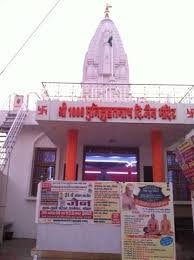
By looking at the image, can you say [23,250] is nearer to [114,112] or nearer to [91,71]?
[114,112]

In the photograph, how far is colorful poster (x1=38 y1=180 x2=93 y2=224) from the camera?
785 cm

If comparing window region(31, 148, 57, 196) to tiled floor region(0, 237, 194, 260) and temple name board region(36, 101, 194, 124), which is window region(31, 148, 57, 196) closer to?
tiled floor region(0, 237, 194, 260)

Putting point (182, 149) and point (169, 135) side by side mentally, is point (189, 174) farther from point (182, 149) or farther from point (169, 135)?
point (169, 135)

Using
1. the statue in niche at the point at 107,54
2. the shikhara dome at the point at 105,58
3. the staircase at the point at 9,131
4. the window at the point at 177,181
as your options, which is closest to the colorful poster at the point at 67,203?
the staircase at the point at 9,131

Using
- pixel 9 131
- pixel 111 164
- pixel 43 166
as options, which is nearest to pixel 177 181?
pixel 111 164

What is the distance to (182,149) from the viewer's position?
9.34 m

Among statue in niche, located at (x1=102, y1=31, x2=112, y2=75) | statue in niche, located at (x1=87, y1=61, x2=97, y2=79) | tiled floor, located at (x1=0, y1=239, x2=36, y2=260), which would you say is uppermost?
statue in niche, located at (x1=102, y1=31, x2=112, y2=75)

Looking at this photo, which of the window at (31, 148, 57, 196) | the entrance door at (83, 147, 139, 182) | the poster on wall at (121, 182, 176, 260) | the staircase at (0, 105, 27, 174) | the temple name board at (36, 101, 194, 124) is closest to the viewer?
the poster on wall at (121, 182, 176, 260)

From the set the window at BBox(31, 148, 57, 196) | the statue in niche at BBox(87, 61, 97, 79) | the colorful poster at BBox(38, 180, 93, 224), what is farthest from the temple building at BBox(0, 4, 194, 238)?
the statue in niche at BBox(87, 61, 97, 79)

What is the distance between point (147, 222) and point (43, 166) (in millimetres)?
6823

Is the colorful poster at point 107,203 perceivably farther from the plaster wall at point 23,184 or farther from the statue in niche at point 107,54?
the statue in niche at point 107,54

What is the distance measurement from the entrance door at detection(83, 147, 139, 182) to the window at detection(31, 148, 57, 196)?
1465 millimetres

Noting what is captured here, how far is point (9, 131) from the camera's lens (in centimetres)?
1180

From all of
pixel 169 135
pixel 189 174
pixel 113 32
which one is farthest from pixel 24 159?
pixel 113 32
